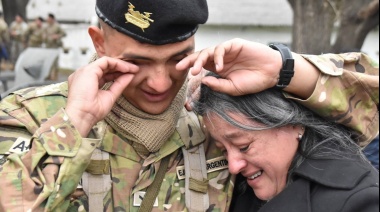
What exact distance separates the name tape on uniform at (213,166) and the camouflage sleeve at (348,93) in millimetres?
437

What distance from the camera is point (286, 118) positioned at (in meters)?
2.54

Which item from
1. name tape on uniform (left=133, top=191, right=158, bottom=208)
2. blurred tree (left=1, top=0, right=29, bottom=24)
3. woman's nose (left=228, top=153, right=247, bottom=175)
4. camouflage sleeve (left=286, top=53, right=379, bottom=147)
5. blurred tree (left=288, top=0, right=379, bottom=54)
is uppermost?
camouflage sleeve (left=286, top=53, right=379, bottom=147)

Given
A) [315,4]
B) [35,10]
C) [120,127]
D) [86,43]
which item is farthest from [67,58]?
[120,127]

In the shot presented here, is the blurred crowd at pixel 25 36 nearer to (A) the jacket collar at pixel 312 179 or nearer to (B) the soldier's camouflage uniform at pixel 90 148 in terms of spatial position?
(B) the soldier's camouflage uniform at pixel 90 148

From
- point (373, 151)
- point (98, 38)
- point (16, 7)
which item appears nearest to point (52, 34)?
point (16, 7)

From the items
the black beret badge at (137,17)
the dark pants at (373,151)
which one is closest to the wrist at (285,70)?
the black beret badge at (137,17)

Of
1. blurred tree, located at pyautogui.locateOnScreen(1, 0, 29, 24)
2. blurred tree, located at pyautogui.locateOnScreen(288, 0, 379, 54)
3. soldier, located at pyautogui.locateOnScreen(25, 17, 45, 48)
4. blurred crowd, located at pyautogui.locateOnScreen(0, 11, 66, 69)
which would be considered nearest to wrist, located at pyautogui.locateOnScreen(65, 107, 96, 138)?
blurred tree, located at pyautogui.locateOnScreen(288, 0, 379, 54)

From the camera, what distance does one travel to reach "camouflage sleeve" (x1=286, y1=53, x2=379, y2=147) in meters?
2.56

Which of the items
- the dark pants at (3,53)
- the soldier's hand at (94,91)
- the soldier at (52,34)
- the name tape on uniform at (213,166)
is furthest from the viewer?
the dark pants at (3,53)

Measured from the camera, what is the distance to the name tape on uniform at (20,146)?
2.35m

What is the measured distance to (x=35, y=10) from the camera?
90.0 feet

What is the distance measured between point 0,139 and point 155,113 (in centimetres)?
63

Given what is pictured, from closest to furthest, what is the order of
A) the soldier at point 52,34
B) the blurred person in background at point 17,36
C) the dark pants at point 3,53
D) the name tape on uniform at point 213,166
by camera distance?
the name tape on uniform at point 213,166, the soldier at point 52,34, the dark pants at point 3,53, the blurred person in background at point 17,36

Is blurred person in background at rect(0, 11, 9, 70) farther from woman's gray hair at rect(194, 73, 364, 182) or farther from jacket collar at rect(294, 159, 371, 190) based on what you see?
jacket collar at rect(294, 159, 371, 190)
